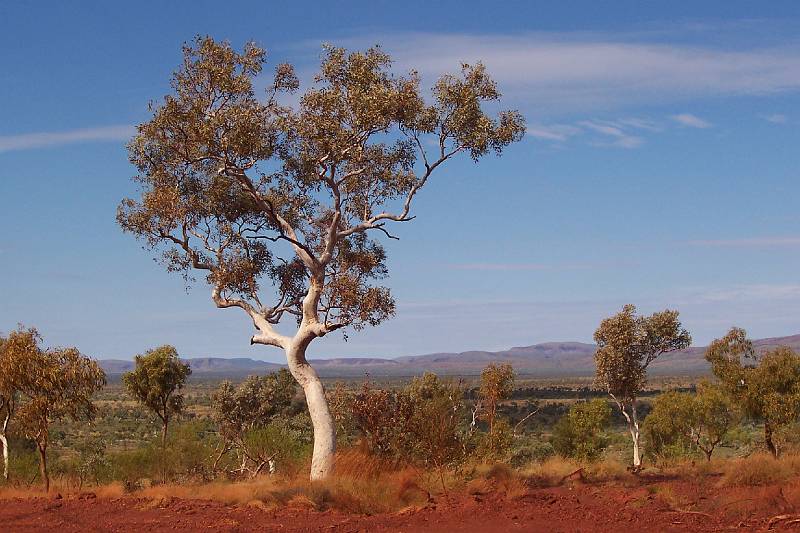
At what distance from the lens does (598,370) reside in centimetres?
3122

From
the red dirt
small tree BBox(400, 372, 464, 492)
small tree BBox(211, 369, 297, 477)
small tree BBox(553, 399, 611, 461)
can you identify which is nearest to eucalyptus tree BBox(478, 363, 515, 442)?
small tree BBox(400, 372, 464, 492)

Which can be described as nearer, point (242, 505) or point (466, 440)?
point (242, 505)

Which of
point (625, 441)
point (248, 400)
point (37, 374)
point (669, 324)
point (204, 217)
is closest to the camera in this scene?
point (37, 374)

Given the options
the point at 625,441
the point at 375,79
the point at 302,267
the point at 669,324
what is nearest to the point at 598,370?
the point at 669,324

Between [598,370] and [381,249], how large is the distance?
42.3 ft

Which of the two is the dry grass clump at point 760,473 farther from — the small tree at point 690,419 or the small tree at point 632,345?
the small tree at point 690,419

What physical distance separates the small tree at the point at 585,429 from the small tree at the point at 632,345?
5.99 metres

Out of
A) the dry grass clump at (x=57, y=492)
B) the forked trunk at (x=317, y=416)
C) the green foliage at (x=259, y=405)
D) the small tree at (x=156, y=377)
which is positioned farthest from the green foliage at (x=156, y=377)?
the forked trunk at (x=317, y=416)

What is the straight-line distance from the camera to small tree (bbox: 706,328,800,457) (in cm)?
2903

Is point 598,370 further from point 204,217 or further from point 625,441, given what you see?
point 625,441

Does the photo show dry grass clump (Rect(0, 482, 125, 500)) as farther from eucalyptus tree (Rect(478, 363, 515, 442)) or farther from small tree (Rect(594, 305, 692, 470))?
small tree (Rect(594, 305, 692, 470))

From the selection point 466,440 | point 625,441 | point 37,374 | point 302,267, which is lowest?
point 625,441

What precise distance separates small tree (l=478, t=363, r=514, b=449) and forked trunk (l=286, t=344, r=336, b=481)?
23.8 ft

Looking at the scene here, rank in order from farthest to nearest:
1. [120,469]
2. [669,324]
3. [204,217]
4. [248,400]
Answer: [248,400], [669,324], [120,469], [204,217]
